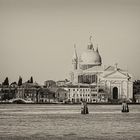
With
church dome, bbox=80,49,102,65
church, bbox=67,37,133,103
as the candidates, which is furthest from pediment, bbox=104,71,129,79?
church dome, bbox=80,49,102,65

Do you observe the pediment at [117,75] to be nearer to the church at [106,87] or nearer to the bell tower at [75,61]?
the church at [106,87]

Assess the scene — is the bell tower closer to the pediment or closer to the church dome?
the church dome

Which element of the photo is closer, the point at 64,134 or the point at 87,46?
the point at 64,134

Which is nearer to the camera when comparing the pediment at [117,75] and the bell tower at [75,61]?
the pediment at [117,75]

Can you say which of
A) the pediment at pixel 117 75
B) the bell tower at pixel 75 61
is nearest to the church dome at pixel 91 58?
the bell tower at pixel 75 61

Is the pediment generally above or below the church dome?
below

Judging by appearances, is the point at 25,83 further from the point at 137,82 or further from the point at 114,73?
the point at 137,82

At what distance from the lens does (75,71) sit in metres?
61.7

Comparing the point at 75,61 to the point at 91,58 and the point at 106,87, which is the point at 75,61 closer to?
the point at 91,58

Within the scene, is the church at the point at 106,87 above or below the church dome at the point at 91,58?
below

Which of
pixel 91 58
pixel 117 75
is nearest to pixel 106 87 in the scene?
pixel 117 75

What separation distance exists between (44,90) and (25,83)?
154 centimetres

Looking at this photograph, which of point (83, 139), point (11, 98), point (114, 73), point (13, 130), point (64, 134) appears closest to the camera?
point (83, 139)

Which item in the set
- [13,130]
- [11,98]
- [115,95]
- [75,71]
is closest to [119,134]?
[13,130]
